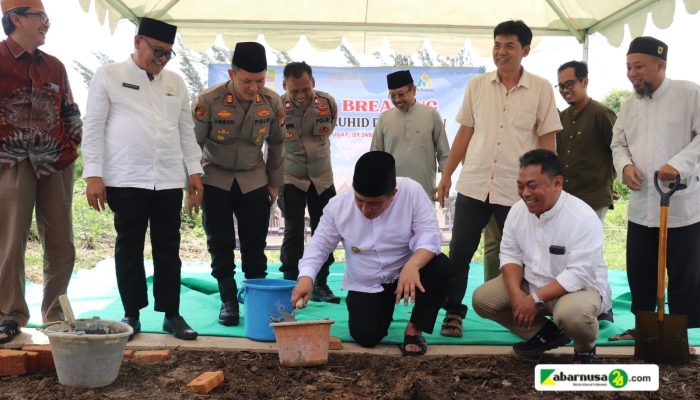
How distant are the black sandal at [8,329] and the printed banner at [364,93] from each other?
3891 millimetres

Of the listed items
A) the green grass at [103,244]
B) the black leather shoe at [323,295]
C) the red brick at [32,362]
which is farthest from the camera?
the green grass at [103,244]

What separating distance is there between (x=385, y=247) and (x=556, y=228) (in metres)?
→ 0.89

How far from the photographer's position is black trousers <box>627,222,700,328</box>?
146 inches

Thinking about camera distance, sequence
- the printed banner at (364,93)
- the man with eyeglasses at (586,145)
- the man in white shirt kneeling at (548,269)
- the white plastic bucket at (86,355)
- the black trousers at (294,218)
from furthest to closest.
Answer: the printed banner at (364,93), the black trousers at (294,218), the man with eyeglasses at (586,145), the man in white shirt kneeling at (548,269), the white plastic bucket at (86,355)

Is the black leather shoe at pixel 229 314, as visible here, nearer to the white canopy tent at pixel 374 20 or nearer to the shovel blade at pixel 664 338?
the shovel blade at pixel 664 338

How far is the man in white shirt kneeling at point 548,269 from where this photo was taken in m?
3.24

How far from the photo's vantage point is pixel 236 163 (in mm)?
4152

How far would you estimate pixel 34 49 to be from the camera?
3.58 meters

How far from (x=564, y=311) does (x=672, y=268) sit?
3.23 ft

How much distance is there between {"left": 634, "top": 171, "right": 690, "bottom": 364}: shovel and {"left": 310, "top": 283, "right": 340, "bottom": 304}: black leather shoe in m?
2.24

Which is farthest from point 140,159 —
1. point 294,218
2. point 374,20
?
point 374,20

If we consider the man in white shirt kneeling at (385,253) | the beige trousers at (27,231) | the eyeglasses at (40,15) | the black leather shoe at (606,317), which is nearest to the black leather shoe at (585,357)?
the man in white shirt kneeling at (385,253)

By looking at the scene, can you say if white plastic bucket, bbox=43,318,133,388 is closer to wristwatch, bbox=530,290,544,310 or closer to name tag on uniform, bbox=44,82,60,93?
name tag on uniform, bbox=44,82,60,93

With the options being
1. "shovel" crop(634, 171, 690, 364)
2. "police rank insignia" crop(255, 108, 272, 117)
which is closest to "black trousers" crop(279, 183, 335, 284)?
"police rank insignia" crop(255, 108, 272, 117)
